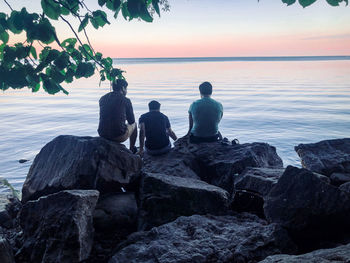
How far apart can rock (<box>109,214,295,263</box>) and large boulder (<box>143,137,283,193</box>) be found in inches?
101

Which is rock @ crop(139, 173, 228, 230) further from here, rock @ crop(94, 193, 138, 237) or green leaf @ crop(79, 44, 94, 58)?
green leaf @ crop(79, 44, 94, 58)

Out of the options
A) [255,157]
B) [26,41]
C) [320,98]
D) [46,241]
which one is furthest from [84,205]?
[320,98]

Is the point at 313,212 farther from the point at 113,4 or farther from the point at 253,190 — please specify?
the point at 113,4

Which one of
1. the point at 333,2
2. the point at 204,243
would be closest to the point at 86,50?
the point at 333,2

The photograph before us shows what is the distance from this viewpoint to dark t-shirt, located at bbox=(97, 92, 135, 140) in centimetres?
669

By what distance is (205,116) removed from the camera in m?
7.44

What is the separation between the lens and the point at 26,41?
7.55ft

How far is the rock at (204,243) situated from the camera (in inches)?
116

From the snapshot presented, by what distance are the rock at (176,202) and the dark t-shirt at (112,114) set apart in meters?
2.83

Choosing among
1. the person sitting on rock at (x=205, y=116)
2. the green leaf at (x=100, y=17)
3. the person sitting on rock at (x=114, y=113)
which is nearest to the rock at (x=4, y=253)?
the green leaf at (x=100, y=17)

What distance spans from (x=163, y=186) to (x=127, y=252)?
1.31m

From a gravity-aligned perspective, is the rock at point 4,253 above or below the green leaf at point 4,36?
below

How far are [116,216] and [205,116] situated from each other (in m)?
3.95

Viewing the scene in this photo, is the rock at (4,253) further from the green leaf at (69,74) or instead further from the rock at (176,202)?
the green leaf at (69,74)
